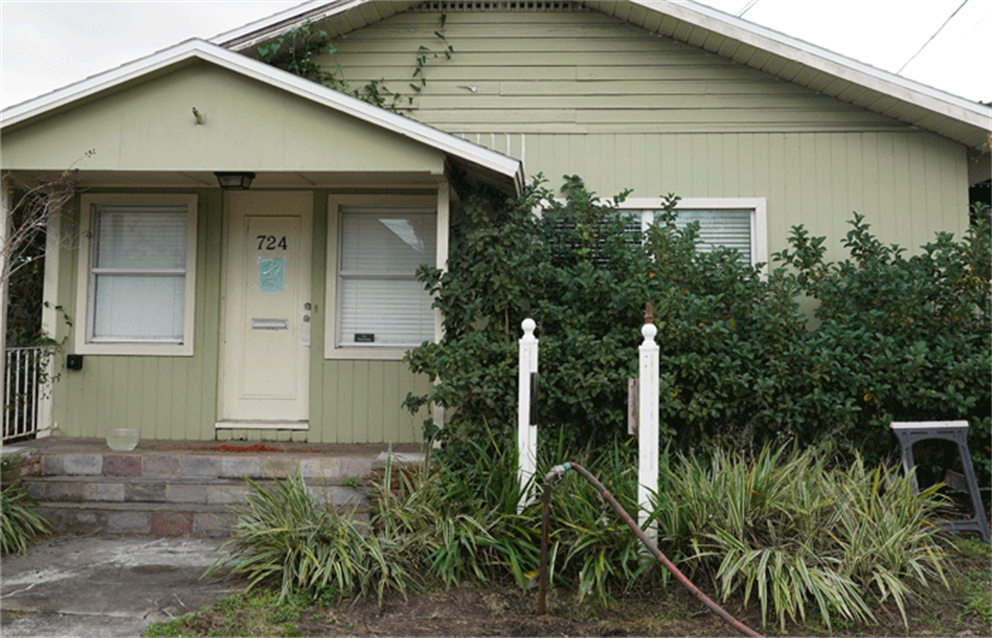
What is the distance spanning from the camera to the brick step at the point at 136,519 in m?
5.48

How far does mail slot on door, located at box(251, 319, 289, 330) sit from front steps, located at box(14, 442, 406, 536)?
140cm

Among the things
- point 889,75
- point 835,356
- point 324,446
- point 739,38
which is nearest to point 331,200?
point 324,446

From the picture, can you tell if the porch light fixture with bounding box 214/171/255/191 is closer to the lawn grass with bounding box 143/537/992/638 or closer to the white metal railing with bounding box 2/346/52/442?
the white metal railing with bounding box 2/346/52/442

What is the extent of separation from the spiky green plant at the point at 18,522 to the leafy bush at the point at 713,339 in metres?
2.76

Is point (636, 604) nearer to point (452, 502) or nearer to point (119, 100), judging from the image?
point (452, 502)

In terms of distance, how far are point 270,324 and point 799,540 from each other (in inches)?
191

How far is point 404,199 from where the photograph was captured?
6914mm

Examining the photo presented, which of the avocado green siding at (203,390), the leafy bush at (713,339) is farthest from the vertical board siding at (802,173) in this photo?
the avocado green siding at (203,390)

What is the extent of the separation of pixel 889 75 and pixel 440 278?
13.6 ft

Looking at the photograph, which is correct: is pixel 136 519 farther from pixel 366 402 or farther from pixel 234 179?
pixel 234 179

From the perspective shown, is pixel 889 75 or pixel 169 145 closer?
pixel 169 145

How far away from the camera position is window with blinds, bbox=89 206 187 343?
6.96m

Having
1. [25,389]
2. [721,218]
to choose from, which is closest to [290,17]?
[25,389]

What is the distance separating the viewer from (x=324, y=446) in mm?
6539
